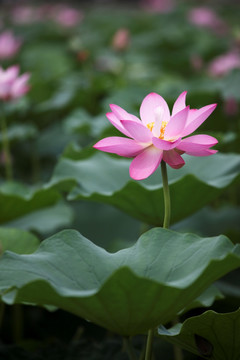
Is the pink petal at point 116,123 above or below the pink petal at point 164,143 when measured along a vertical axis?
below

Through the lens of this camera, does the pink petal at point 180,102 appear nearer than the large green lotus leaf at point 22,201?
Yes

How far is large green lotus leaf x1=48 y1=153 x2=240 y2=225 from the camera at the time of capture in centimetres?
111

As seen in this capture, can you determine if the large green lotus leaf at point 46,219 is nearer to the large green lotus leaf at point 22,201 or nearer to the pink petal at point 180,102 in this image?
the large green lotus leaf at point 22,201

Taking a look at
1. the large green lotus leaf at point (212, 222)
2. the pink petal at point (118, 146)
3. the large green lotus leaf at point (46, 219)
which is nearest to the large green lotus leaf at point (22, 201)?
the large green lotus leaf at point (46, 219)

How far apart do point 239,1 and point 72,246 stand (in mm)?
8729

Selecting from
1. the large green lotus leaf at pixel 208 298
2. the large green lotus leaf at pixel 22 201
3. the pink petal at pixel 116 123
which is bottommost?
the large green lotus leaf at pixel 22 201

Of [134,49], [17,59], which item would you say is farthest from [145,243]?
[134,49]

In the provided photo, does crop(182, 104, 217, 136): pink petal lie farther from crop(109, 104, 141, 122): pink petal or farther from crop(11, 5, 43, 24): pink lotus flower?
crop(11, 5, 43, 24): pink lotus flower

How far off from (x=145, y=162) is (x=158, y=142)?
0.05 m

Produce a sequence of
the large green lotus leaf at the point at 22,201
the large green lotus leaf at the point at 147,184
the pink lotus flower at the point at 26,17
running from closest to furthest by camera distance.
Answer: the large green lotus leaf at the point at 147,184, the large green lotus leaf at the point at 22,201, the pink lotus flower at the point at 26,17

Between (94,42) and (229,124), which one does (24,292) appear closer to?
(229,124)

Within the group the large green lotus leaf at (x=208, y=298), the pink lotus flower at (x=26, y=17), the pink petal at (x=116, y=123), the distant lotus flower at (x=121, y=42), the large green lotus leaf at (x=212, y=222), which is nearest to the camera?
the pink petal at (x=116, y=123)

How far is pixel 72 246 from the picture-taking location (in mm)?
870

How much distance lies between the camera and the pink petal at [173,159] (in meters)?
0.83
